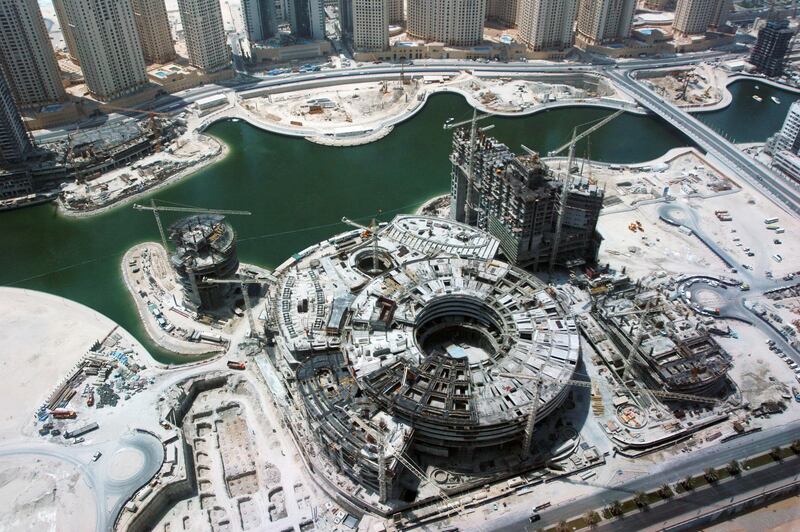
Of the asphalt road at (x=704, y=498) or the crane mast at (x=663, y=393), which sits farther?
the crane mast at (x=663, y=393)

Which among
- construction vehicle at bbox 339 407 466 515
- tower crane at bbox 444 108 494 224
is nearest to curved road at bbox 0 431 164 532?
construction vehicle at bbox 339 407 466 515

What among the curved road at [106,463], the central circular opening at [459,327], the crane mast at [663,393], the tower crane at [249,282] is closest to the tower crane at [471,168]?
the central circular opening at [459,327]

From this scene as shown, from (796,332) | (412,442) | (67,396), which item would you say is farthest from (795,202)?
(67,396)

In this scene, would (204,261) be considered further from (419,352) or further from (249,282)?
(419,352)

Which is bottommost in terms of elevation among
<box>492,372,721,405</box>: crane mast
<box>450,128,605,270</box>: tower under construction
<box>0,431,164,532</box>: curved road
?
<box>0,431,164,532</box>: curved road

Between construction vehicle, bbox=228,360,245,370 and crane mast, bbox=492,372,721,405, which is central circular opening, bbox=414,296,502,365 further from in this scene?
construction vehicle, bbox=228,360,245,370

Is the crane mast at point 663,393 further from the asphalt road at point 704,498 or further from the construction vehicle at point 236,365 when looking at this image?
Answer: the construction vehicle at point 236,365
